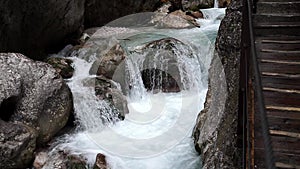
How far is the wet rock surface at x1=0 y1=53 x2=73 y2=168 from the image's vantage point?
627 cm

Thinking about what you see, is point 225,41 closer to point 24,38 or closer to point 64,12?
point 24,38

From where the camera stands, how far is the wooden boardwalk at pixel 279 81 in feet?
8.43

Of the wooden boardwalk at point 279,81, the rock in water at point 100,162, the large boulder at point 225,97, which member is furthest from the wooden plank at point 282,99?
the rock in water at point 100,162

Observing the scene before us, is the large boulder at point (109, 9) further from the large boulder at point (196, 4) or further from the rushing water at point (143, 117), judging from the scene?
the rushing water at point (143, 117)

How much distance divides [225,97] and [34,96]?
4.03 metres

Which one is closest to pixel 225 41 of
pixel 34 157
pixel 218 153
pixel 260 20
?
pixel 260 20

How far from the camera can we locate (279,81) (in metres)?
3.19

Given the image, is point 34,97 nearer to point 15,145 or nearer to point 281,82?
point 15,145

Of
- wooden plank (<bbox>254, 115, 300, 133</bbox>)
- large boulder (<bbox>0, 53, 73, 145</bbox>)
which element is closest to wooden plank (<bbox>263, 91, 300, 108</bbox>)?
wooden plank (<bbox>254, 115, 300, 133</bbox>)

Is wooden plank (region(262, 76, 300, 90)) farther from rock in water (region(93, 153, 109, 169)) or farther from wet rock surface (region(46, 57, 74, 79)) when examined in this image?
wet rock surface (region(46, 57, 74, 79))

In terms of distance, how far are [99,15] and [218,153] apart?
9983 millimetres

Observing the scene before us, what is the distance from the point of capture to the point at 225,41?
4180 millimetres

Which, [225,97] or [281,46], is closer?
[281,46]

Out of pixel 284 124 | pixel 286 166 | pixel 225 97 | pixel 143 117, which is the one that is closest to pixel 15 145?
pixel 143 117
